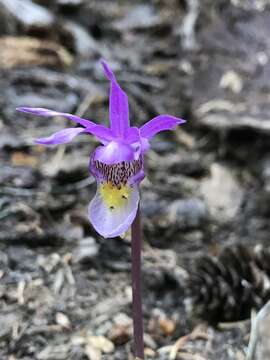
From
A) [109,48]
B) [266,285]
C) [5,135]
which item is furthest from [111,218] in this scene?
[109,48]

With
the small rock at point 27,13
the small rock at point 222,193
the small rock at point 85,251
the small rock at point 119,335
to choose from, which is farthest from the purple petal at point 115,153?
the small rock at point 27,13

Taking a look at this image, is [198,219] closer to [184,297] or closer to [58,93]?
[184,297]

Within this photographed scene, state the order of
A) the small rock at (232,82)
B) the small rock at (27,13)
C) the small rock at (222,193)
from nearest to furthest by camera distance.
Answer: the small rock at (222,193) < the small rock at (232,82) < the small rock at (27,13)

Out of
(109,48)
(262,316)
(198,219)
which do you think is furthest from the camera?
(109,48)

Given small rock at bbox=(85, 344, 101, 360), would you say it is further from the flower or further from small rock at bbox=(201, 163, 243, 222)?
small rock at bbox=(201, 163, 243, 222)

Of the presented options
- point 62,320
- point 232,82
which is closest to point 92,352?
point 62,320

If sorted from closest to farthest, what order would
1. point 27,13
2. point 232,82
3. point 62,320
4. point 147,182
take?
point 62,320 → point 147,182 → point 232,82 → point 27,13

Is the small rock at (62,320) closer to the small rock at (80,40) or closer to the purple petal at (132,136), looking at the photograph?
the purple petal at (132,136)

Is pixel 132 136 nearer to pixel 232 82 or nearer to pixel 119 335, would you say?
pixel 119 335
